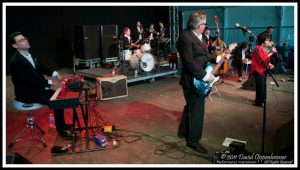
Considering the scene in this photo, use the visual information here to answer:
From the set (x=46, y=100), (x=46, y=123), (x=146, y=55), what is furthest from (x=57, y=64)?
(x=46, y=100)

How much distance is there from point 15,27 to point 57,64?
2.34 m

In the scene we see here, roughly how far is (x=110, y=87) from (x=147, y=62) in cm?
214

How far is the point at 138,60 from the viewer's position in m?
8.54

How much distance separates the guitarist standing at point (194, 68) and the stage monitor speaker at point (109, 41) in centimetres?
796

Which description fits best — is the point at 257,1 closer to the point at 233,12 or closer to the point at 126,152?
the point at 126,152

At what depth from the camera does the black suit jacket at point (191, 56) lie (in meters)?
3.67

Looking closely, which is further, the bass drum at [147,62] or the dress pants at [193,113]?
the bass drum at [147,62]

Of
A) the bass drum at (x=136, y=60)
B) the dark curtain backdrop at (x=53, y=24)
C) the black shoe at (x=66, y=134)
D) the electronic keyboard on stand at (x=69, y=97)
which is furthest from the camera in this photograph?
the dark curtain backdrop at (x=53, y=24)

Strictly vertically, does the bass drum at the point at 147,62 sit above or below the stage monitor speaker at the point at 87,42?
below

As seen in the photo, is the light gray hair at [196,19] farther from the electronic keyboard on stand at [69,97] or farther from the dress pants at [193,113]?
the electronic keyboard on stand at [69,97]

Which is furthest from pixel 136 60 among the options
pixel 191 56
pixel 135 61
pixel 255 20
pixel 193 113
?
pixel 255 20

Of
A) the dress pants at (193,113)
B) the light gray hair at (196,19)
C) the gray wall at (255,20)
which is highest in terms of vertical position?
the gray wall at (255,20)

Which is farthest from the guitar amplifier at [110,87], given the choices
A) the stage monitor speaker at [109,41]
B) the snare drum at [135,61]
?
the stage monitor speaker at [109,41]

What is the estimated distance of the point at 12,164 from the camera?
3088 mm
